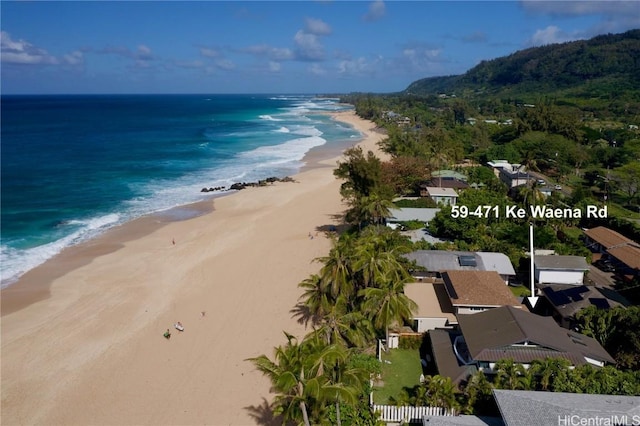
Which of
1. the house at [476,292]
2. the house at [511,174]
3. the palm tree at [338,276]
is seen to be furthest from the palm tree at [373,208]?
the house at [511,174]

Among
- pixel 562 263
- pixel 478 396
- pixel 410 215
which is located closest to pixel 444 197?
pixel 410 215

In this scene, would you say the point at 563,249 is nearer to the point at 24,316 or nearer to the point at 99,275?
the point at 99,275

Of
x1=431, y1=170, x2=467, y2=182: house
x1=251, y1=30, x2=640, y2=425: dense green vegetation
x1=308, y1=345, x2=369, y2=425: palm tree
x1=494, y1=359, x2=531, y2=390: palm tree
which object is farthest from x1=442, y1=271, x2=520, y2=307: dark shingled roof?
x1=431, y1=170, x2=467, y2=182: house

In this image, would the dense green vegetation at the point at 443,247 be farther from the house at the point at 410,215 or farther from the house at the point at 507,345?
the house at the point at 410,215

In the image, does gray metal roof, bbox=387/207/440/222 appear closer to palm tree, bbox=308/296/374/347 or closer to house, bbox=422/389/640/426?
palm tree, bbox=308/296/374/347

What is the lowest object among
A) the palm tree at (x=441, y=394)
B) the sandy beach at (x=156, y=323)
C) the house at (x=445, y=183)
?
the sandy beach at (x=156, y=323)

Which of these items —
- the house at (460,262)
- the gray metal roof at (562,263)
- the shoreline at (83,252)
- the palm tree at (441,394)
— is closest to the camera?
the palm tree at (441,394)

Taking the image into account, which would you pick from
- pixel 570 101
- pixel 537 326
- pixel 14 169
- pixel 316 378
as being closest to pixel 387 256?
pixel 537 326
